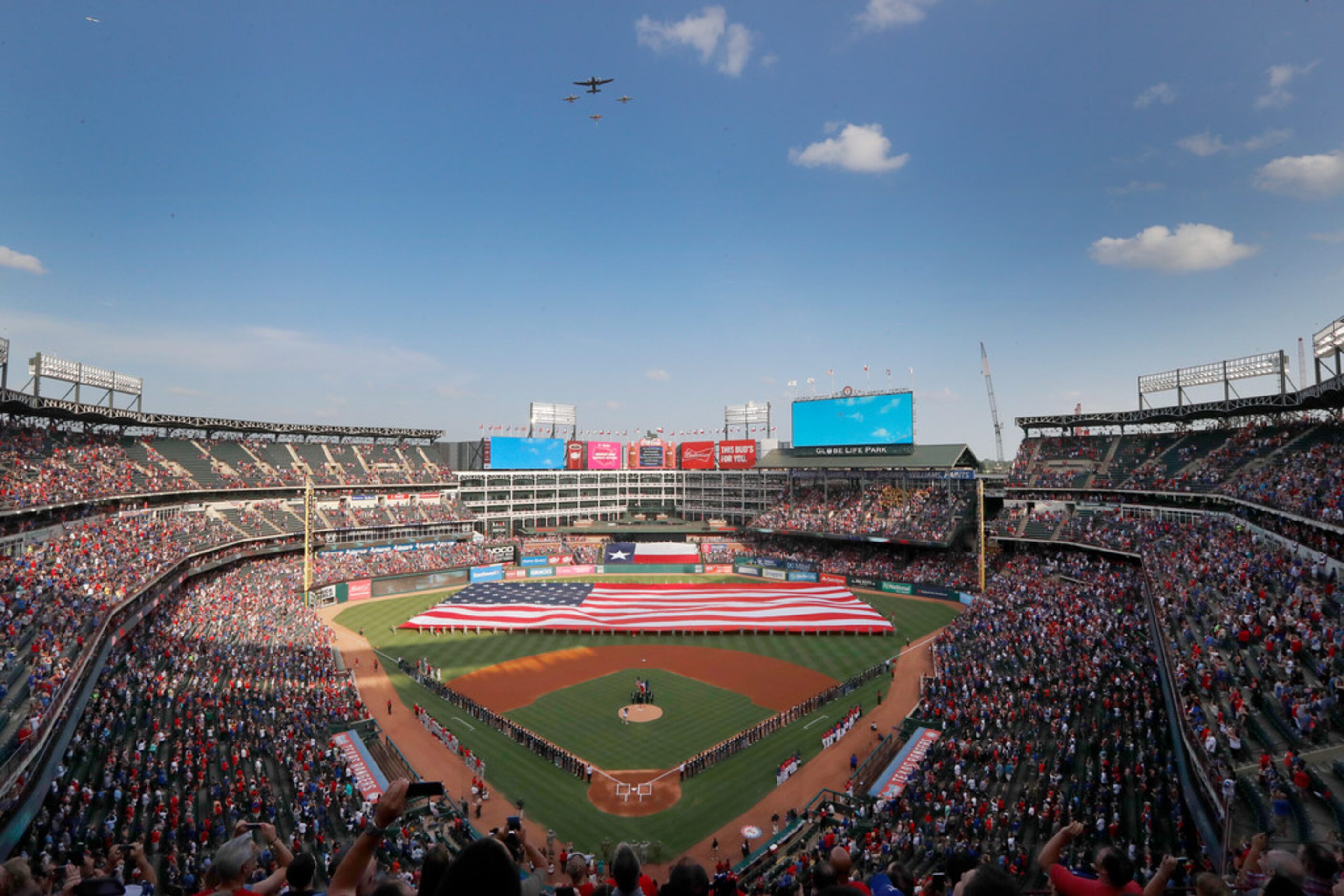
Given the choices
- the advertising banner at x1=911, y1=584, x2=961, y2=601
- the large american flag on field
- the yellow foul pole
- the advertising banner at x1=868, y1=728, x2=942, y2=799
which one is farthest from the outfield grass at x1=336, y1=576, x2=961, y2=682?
the advertising banner at x1=868, y1=728, x2=942, y2=799

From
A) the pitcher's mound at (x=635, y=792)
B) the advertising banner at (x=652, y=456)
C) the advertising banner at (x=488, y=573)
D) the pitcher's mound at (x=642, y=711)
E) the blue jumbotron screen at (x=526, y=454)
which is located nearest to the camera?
the pitcher's mound at (x=635, y=792)

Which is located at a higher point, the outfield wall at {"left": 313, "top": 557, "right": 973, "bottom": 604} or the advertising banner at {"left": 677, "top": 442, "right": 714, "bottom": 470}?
the advertising banner at {"left": 677, "top": 442, "right": 714, "bottom": 470}

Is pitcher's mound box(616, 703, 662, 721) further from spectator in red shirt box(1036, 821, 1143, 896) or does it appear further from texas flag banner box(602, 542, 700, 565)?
texas flag banner box(602, 542, 700, 565)

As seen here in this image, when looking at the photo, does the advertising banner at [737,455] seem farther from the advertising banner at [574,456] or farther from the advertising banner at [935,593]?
the advertising banner at [935,593]

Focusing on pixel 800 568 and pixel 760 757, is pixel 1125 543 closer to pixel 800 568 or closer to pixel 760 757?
pixel 800 568

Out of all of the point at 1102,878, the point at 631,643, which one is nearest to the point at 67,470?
the point at 631,643

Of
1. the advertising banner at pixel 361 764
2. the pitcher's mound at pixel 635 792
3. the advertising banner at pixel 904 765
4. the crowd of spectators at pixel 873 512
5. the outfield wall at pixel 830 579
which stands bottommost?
the pitcher's mound at pixel 635 792

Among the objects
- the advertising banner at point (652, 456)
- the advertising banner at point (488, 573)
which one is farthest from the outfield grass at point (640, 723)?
the advertising banner at point (652, 456)
